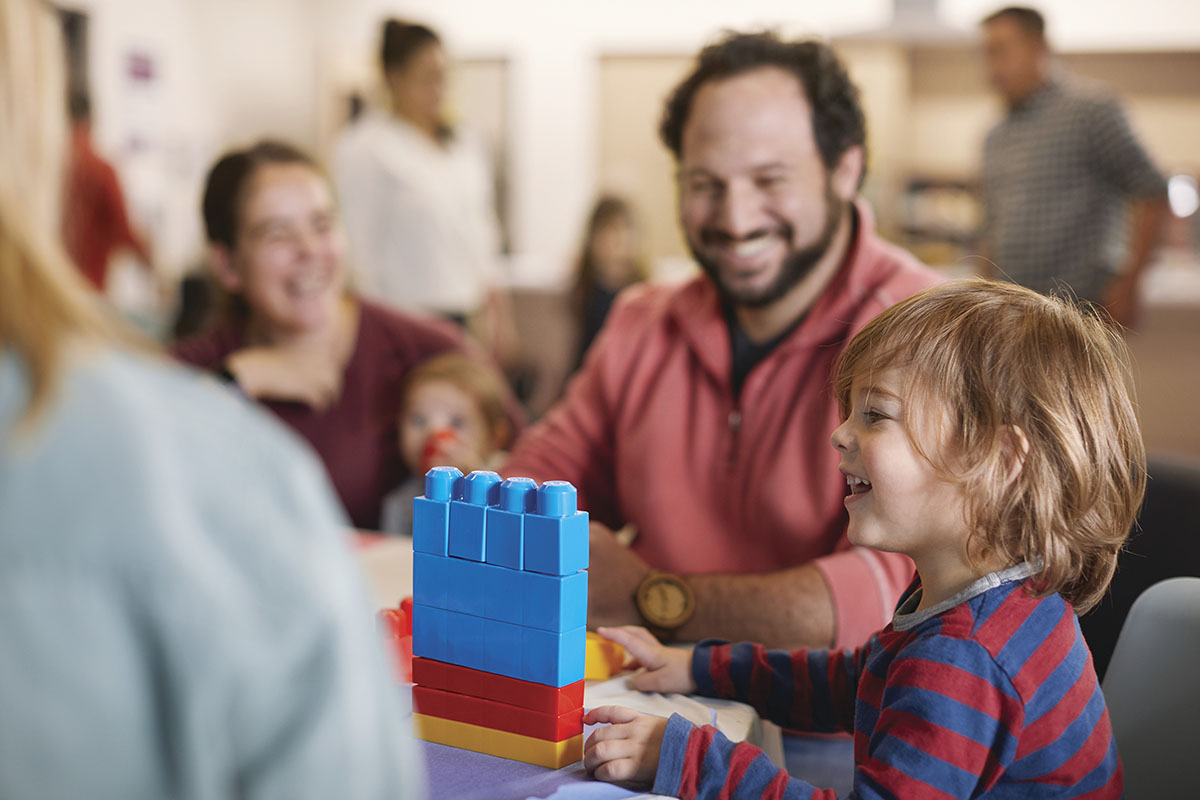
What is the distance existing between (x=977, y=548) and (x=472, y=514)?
411 mm

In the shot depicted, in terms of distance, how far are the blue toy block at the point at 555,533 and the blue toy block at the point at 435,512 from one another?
9cm

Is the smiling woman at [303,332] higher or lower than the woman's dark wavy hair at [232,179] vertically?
lower

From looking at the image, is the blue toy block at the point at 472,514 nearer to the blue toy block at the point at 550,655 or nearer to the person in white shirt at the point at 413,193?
the blue toy block at the point at 550,655

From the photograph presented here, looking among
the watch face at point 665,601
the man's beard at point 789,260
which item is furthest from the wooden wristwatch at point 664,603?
the man's beard at point 789,260

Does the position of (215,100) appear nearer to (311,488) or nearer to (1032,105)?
(1032,105)

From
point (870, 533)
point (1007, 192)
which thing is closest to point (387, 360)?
point (870, 533)

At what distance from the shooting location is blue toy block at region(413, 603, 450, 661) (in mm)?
940

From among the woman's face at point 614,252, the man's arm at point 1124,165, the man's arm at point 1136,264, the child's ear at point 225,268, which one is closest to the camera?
the child's ear at point 225,268

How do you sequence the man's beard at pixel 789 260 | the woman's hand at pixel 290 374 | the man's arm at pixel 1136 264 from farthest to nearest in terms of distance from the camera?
the man's arm at pixel 1136 264
the woman's hand at pixel 290 374
the man's beard at pixel 789 260

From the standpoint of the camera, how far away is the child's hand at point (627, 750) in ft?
2.85

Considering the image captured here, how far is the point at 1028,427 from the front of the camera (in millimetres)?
903

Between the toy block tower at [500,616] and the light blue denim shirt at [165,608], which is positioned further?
the toy block tower at [500,616]

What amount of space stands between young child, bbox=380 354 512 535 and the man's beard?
0.57 metres

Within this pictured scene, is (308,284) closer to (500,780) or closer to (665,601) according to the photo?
(665,601)
